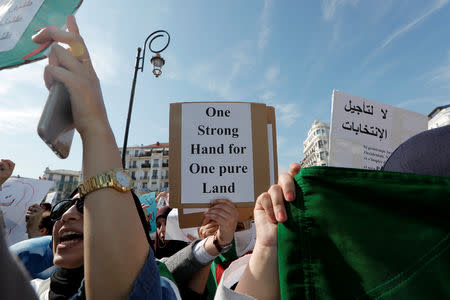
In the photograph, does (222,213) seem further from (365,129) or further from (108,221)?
(365,129)

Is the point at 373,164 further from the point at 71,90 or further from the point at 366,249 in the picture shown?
the point at 71,90

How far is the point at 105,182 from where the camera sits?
843mm

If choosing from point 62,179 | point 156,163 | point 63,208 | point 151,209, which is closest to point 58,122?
point 63,208

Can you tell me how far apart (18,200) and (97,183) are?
5.66 m

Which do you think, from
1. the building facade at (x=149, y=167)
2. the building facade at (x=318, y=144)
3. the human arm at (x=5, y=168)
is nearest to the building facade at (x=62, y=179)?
the building facade at (x=149, y=167)

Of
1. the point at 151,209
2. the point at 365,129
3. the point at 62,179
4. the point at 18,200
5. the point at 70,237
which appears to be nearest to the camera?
the point at 70,237

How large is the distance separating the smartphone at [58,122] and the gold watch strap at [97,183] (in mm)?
109

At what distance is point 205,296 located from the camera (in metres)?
2.10

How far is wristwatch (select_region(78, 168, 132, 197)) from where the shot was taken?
84 centimetres

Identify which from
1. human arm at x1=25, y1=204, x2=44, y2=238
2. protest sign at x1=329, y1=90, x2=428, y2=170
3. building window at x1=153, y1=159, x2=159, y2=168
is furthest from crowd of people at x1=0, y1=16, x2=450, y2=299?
building window at x1=153, y1=159, x2=159, y2=168

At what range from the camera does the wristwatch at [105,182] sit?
0.84 meters

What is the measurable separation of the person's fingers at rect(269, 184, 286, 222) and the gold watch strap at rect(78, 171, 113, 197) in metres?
0.59

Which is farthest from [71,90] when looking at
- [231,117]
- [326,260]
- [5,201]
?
[5,201]

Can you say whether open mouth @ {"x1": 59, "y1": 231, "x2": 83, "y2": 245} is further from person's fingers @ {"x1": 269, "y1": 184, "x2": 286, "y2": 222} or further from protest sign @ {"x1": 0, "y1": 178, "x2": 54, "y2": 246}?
protest sign @ {"x1": 0, "y1": 178, "x2": 54, "y2": 246}
